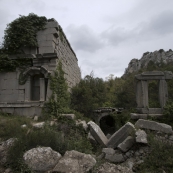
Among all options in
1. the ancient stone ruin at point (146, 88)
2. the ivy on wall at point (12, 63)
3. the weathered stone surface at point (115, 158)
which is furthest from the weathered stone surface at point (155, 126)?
the ivy on wall at point (12, 63)

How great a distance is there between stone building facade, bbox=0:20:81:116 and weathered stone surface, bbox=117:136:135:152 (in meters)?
4.38

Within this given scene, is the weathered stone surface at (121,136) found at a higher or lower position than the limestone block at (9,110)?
lower

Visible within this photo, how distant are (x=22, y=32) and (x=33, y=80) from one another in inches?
103

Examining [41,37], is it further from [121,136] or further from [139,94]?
[121,136]

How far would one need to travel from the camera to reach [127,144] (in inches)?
223

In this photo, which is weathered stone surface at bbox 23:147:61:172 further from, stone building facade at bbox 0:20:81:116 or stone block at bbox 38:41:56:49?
stone block at bbox 38:41:56:49

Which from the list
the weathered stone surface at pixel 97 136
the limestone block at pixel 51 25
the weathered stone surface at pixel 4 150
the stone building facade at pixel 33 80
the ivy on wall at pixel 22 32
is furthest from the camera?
the limestone block at pixel 51 25

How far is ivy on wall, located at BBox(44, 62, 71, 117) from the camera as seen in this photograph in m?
8.33

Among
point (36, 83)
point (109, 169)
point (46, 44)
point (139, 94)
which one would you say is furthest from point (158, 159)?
point (46, 44)

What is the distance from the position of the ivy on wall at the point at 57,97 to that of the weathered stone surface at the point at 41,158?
12.3 feet

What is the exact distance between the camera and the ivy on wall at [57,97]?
8327 millimetres

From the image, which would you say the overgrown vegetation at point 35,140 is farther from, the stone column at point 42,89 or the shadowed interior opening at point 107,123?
the shadowed interior opening at point 107,123

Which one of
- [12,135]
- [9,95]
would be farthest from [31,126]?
[9,95]

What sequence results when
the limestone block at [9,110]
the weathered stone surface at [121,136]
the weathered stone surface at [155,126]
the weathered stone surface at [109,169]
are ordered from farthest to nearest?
the limestone block at [9,110] → the weathered stone surface at [155,126] → the weathered stone surface at [121,136] → the weathered stone surface at [109,169]
